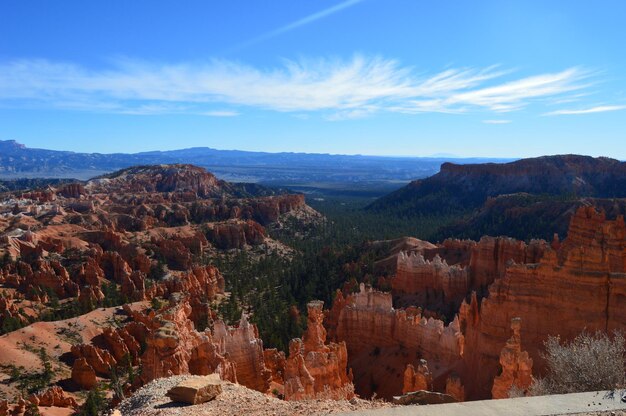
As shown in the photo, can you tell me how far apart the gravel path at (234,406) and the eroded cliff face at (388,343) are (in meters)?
11.8

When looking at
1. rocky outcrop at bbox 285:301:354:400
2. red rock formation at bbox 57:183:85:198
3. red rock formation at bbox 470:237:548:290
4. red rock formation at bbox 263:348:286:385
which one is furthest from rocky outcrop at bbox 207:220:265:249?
rocky outcrop at bbox 285:301:354:400

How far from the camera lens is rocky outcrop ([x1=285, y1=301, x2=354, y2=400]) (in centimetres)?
1822

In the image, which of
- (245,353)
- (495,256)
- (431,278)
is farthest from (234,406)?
(495,256)

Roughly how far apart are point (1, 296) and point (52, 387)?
21.7 meters

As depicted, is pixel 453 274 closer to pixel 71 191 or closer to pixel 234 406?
pixel 234 406

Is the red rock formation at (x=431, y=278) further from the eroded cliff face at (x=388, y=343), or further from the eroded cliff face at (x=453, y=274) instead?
the eroded cliff face at (x=388, y=343)

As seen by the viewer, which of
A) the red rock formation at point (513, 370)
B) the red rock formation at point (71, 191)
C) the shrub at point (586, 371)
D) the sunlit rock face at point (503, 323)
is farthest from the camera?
the red rock formation at point (71, 191)

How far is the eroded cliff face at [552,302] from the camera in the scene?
70.1ft

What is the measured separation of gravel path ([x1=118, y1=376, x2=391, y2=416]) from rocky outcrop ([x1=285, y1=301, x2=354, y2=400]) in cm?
408

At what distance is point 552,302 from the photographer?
73.7 feet

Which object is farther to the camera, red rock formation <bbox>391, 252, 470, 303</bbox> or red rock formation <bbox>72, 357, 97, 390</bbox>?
red rock formation <bbox>391, 252, 470, 303</bbox>

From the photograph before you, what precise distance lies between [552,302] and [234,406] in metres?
16.1

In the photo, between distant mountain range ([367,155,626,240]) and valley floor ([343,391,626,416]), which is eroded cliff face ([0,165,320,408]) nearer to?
valley floor ([343,391,626,416])

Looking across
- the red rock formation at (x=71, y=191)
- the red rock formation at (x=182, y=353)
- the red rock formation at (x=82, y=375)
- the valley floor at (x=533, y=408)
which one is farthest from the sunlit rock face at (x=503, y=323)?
the red rock formation at (x=71, y=191)
